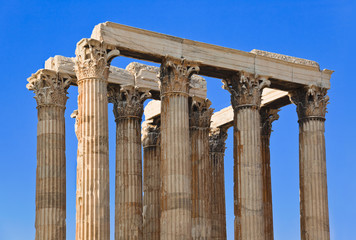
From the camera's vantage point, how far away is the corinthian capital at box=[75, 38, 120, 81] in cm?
5047

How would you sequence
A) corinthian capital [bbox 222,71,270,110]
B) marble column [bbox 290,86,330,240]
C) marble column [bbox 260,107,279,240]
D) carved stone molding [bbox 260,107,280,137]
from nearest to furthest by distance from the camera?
corinthian capital [bbox 222,71,270,110] < marble column [bbox 290,86,330,240] < marble column [bbox 260,107,279,240] < carved stone molding [bbox 260,107,280,137]

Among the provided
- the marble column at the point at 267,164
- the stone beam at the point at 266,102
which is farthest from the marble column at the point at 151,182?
the marble column at the point at 267,164

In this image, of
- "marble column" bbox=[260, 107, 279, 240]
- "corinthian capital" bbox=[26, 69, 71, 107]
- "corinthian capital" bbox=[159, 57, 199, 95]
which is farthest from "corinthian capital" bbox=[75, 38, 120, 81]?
"marble column" bbox=[260, 107, 279, 240]

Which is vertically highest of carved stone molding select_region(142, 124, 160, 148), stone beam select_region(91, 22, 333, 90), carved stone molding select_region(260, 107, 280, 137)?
stone beam select_region(91, 22, 333, 90)

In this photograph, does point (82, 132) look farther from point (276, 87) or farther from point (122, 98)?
Answer: point (276, 87)

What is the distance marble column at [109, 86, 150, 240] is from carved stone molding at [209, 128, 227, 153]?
34.3 feet

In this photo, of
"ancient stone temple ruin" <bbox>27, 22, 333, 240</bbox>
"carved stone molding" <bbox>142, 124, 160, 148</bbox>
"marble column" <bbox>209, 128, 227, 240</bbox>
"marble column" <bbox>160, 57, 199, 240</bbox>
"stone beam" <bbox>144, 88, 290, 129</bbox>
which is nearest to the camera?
"ancient stone temple ruin" <bbox>27, 22, 333, 240</bbox>

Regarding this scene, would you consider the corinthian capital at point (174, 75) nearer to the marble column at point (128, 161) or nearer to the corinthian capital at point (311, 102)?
the marble column at point (128, 161)

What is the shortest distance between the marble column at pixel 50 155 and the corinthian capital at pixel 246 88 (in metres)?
10.5

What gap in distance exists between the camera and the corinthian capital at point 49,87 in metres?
55.9

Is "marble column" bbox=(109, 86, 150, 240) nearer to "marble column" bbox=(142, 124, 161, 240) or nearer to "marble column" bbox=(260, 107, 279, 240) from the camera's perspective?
"marble column" bbox=(142, 124, 161, 240)

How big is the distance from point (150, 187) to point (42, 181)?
10.5 metres

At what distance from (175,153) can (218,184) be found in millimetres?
15380

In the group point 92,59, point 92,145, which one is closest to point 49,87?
point 92,59
